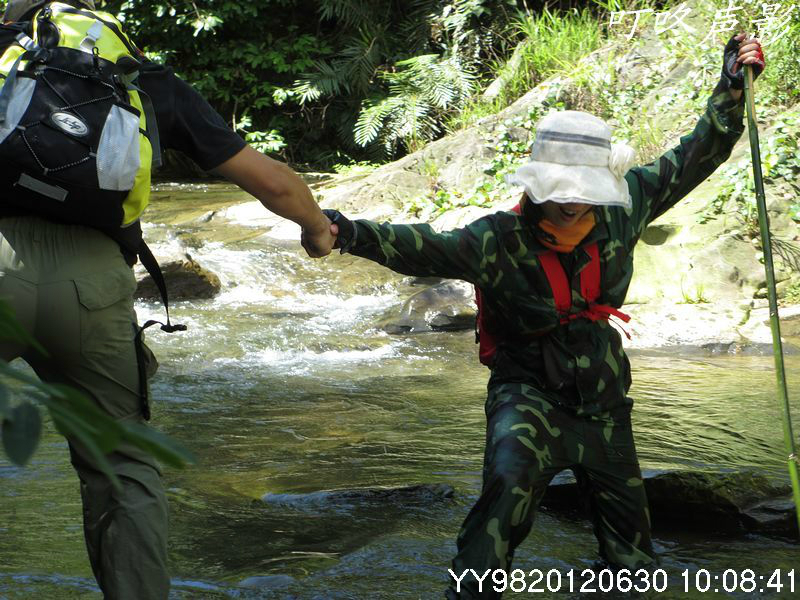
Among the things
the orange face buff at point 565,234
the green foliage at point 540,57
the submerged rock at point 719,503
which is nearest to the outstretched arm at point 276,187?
the orange face buff at point 565,234

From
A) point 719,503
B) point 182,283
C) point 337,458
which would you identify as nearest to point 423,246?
point 719,503

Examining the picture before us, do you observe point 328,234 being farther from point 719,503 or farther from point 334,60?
point 334,60

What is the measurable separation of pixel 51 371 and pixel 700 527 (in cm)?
265

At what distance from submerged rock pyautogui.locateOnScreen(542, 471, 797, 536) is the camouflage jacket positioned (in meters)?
0.92

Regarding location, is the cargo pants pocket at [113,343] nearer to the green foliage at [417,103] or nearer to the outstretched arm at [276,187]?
the outstretched arm at [276,187]

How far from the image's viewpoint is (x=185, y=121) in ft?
9.34

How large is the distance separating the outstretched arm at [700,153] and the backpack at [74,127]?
1.68 metres

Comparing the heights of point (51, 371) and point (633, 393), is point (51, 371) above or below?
above

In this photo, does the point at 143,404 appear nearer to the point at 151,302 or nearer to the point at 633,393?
the point at 633,393

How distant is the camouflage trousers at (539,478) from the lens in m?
3.08

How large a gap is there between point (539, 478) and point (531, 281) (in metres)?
0.62

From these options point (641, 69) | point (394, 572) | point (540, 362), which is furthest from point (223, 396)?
point (641, 69)

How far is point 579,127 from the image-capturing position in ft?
10.9

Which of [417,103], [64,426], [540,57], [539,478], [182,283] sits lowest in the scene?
[539,478]
